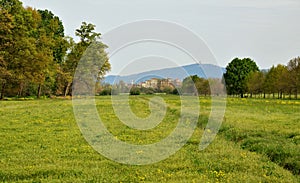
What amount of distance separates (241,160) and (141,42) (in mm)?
8144

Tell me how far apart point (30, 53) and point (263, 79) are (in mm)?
62267

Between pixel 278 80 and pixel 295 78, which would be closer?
pixel 295 78

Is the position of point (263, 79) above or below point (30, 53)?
below

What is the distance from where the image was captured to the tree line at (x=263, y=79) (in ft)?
265

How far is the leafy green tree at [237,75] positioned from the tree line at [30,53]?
2068 inches

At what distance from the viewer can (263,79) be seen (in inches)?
4038

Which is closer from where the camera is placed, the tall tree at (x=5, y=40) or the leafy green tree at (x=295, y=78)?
the tall tree at (x=5, y=40)

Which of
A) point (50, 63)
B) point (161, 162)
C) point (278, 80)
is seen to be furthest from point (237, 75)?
point (161, 162)

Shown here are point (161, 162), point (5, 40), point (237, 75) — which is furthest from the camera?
point (237, 75)

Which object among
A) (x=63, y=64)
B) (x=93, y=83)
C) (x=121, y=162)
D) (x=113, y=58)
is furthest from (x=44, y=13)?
(x=121, y=162)

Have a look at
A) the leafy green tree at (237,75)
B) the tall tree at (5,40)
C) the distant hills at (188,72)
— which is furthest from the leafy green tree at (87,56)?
the distant hills at (188,72)

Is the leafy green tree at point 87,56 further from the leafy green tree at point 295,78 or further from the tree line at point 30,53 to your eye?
the leafy green tree at point 295,78

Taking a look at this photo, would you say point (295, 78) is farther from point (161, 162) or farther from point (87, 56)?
point (161, 162)

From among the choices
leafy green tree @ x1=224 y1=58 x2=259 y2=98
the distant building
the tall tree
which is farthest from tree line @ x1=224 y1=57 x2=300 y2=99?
the tall tree
